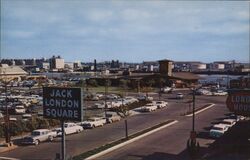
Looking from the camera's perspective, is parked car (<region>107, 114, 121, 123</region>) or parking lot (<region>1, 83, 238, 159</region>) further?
parked car (<region>107, 114, 121, 123</region>)

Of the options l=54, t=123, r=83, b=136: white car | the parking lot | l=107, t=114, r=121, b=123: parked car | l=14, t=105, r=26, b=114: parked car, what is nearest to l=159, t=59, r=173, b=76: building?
the parking lot

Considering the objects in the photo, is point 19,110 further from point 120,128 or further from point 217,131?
point 217,131

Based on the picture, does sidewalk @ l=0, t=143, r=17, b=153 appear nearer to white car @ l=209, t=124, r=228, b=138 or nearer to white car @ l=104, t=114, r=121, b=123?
white car @ l=104, t=114, r=121, b=123

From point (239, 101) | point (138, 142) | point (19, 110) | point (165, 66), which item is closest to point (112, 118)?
point (138, 142)

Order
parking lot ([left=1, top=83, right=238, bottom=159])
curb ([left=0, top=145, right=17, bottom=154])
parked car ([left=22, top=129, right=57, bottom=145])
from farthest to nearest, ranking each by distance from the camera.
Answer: parked car ([left=22, top=129, right=57, bottom=145]) → parking lot ([left=1, top=83, right=238, bottom=159]) → curb ([left=0, top=145, right=17, bottom=154])

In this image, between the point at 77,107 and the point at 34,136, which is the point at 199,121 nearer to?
the point at 34,136

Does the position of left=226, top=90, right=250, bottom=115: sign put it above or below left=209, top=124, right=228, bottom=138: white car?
above
